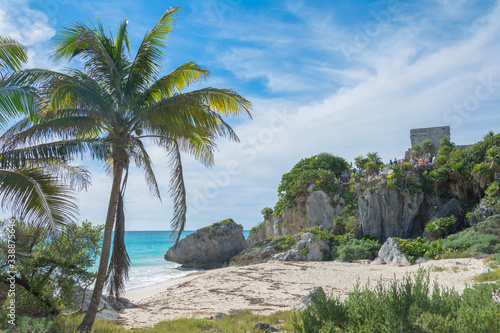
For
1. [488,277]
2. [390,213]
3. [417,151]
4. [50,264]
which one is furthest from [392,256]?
[417,151]

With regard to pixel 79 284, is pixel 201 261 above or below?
below

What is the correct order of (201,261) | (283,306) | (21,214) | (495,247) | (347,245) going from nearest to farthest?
(21,214) → (283,306) → (495,247) → (347,245) → (201,261)

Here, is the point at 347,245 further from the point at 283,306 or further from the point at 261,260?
the point at 283,306

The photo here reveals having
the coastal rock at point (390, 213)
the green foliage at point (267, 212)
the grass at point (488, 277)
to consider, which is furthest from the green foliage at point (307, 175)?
the grass at point (488, 277)

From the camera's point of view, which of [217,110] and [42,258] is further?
[217,110]

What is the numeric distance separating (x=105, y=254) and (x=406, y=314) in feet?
20.6

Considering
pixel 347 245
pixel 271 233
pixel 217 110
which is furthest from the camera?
pixel 271 233

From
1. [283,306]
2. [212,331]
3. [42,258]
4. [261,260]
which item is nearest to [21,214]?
[42,258]

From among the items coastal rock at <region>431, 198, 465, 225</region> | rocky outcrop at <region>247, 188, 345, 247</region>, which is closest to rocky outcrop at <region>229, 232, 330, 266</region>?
rocky outcrop at <region>247, 188, 345, 247</region>

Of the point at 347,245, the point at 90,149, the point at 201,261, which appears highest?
the point at 90,149

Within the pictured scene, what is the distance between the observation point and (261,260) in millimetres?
23328

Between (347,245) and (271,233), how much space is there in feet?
53.4

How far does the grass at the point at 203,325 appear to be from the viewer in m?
7.00

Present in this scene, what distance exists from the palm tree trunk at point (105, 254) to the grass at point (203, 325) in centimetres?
28
